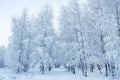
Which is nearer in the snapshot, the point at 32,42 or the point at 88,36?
the point at 88,36

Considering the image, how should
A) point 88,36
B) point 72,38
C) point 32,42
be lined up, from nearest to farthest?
point 88,36, point 72,38, point 32,42

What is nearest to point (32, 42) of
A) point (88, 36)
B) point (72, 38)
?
point (72, 38)

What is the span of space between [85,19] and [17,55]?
17.8 m

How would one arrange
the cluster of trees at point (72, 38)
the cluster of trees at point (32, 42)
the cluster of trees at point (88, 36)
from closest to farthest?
the cluster of trees at point (72, 38), the cluster of trees at point (88, 36), the cluster of trees at point (32, 42)

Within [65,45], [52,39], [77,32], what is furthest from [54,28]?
[77,32]

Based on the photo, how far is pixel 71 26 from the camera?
26562mm

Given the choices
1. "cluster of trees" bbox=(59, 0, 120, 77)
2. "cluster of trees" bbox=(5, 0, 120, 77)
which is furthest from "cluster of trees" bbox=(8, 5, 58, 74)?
"cluster of trees" bbox=(59, 0, 120, 77)

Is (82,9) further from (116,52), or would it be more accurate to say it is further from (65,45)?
(116,52)

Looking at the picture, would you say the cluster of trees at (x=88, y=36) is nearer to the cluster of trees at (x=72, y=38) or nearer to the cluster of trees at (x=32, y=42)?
the cluster of trees at (x=72, y=38)

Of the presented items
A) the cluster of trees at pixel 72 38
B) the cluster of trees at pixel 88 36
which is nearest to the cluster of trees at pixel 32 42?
the cluster of trees at pixel 72 38

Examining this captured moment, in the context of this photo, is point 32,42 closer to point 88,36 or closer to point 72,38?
point 72,38

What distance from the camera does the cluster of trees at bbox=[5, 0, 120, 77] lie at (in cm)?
1902

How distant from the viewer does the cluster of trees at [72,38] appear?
62.4 ft

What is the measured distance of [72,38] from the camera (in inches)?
1125
